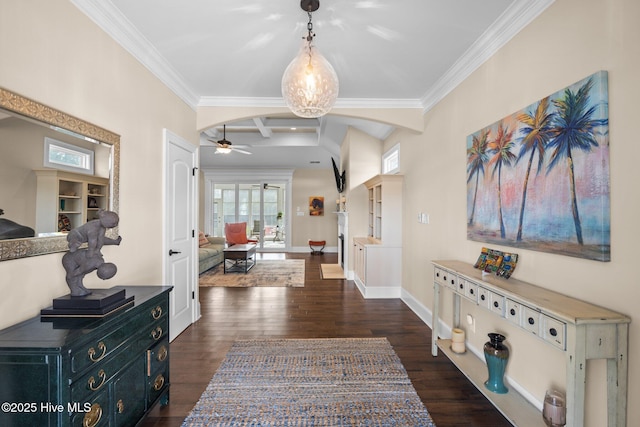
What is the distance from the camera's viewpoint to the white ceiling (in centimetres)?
199

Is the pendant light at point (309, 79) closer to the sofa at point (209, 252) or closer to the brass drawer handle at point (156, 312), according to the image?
the brass drawer handle at point (156, 312)

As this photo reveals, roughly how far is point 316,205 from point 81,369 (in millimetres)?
8570

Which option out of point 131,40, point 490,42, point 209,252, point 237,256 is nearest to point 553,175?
point 490,42

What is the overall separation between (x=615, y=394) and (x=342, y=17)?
2627 mm

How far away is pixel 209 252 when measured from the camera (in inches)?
251

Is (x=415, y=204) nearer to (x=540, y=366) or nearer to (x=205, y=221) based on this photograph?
(x=540, y=366)

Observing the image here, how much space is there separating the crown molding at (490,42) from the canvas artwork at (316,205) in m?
6.61

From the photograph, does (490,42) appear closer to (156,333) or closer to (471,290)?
(471,290)

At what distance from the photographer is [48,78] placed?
160 centimetres

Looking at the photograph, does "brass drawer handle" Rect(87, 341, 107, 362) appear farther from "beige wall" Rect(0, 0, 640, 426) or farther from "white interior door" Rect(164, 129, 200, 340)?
"white interior door" Rect(164, 129, 200, 340)

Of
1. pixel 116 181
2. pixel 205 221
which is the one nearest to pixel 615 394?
pixel 116 181

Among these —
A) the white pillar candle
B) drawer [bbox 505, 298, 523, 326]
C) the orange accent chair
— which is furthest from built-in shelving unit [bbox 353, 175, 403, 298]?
the orange accent chair

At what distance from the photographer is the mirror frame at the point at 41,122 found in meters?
1.37

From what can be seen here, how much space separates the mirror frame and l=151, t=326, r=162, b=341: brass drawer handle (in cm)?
72
